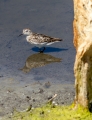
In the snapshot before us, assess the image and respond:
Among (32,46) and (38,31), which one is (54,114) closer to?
(32,46)

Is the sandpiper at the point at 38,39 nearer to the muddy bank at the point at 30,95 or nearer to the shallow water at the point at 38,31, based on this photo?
the shallow water at the point at 38,31

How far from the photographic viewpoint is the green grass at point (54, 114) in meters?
8.79

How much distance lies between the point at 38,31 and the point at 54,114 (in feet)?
18.5

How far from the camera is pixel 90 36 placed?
26.3ft

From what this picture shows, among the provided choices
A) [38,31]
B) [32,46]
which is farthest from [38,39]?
[38,31]

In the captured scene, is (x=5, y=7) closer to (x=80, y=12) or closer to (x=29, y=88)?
(x=29, y=88)

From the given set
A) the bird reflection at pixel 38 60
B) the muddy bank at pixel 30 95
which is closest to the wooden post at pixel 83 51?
the muddy bank at pixel 30 95

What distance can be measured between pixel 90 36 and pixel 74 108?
155cm

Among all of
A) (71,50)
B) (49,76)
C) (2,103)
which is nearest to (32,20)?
(71,50)

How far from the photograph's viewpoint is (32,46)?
13.7m

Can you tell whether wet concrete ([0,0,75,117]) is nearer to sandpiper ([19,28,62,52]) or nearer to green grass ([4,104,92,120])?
sandpiper ([19,28,62,52])

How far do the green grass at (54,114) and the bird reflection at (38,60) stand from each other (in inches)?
100

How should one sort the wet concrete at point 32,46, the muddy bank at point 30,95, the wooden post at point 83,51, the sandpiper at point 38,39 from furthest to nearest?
1. the sandpiper at point 38,39
2. the wet concrete at point 32,46
3. the muddy bank at point 30,95
4. the wooden post at point 83,51

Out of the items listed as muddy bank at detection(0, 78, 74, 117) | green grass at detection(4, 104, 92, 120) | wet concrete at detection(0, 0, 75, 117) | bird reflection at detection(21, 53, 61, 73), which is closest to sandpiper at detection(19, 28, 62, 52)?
wet concrete at detection(0, 0, 75, 117)
